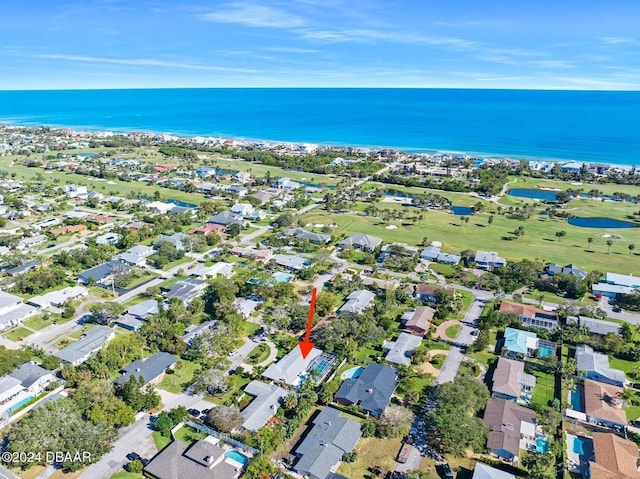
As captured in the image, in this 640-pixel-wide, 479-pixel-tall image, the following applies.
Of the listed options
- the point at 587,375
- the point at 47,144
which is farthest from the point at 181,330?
the point at 47,144

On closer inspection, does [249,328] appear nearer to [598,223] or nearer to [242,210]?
[242,210]

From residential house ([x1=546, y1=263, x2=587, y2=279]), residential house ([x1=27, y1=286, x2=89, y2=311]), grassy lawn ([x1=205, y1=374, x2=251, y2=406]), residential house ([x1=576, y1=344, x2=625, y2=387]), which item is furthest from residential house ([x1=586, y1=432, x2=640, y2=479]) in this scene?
residential house ([x1=27, y1=286, x2=89, y2=311])

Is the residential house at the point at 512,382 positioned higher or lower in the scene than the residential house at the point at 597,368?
lower

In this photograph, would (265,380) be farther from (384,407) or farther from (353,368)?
(384,407)

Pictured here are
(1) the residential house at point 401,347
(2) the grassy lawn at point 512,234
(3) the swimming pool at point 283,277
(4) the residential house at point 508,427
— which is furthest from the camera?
(2) the grassy lawn at point 512,234

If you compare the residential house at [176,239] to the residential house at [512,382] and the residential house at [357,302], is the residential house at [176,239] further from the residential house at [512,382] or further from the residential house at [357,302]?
the residential house at [512,382]

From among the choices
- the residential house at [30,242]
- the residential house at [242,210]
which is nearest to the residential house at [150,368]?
the residential house at [30,242]

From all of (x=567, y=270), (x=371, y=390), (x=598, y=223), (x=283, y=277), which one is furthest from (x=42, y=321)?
(x=598, y=223)
